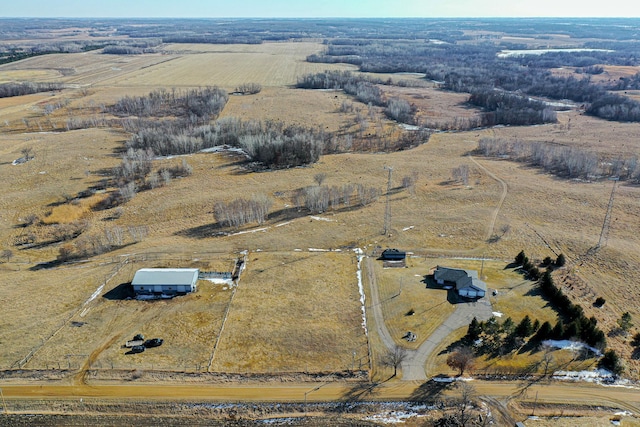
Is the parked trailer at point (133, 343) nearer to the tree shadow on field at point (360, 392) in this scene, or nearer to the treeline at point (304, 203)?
the tree shadow on field at point (360, 392)

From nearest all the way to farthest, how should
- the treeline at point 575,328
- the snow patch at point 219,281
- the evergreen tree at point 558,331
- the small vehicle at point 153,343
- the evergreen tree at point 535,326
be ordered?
the treeline at point 575,328
the small vehicle at point 153,343
the evergreen tree at point 558,331
the evergreen tree at point 535,326
the snow patch at point 219,281

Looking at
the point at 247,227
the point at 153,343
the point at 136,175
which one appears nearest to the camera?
the point at 153,343

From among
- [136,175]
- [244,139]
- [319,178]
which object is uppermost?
[244,139]

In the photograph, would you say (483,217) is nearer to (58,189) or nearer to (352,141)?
(352,141)

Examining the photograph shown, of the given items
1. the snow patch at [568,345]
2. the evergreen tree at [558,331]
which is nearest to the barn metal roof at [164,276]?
the snow patch at [568,345]

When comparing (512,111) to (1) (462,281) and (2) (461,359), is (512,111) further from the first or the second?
(2) (461,359)

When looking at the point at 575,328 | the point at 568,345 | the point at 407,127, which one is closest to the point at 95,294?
the point at 568,345

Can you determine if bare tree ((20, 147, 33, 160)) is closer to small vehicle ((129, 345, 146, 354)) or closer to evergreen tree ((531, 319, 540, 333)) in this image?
small vehicle ((129, 345, 146, 354))

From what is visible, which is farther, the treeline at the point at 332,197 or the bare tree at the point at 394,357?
the treeline at the point at 332,197
